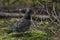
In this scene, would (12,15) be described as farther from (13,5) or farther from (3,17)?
(13,5)

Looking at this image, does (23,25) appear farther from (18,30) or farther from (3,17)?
(3,17)

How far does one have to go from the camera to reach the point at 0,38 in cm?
534

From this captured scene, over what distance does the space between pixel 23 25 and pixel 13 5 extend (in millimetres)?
5592

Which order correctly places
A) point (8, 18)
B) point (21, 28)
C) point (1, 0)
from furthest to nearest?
point (1, 0)
point (8, 18)
point (21, 28)

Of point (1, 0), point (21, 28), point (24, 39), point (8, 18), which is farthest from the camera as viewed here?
point (1, 0)

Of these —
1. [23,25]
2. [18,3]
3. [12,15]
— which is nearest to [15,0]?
[18,3]

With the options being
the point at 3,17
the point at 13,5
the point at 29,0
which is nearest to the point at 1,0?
the point at 13,5

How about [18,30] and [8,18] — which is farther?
[8,18]

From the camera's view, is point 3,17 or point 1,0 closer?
point 3,17

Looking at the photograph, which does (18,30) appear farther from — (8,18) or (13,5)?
(13,5)

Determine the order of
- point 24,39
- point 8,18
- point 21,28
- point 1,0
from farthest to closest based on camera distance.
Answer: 1. point 1,0
2. point 8,18
3. point 21,28
4. point 24,39

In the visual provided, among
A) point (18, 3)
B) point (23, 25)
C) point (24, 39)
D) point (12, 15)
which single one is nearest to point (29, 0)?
point (18, 3)

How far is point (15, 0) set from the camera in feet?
36.8

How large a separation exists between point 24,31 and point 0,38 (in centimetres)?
69
